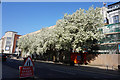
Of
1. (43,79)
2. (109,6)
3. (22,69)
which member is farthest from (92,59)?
(22,69)

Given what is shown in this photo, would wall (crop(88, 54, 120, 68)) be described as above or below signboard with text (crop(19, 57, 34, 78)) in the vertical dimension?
below

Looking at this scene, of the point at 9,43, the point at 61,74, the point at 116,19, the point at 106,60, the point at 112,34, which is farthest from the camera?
the point at 9,43

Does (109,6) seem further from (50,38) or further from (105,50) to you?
(50,38)

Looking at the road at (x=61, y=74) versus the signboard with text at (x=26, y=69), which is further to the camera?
the road at (x=61, y=74)

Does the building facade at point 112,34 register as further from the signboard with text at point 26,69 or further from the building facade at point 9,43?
the building facade at point 9,43

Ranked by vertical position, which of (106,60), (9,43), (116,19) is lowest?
(106,60)

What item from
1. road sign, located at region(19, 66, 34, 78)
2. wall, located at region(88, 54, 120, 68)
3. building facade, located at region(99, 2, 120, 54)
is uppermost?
building facade, located at region(99, 2, 120, 54)

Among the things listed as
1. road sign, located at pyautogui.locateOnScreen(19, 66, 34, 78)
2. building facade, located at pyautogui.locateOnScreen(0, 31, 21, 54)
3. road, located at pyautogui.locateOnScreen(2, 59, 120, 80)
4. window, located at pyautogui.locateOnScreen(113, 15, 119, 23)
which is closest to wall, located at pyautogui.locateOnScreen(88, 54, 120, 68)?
road, located at pyautogui.locateOnScreen(2, 59, 120, 80)

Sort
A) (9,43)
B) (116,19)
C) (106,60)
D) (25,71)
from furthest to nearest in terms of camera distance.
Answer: (9,43) < (116,19) < (106,60) < (25,71)

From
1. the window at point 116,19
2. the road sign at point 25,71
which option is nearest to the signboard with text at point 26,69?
the road sign at point 25,71

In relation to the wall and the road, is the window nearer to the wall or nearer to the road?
the wall

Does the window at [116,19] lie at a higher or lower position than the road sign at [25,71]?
higher

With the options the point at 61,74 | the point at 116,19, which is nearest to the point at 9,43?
the point at 116,19

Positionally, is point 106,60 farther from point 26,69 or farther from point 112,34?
point 26,69
